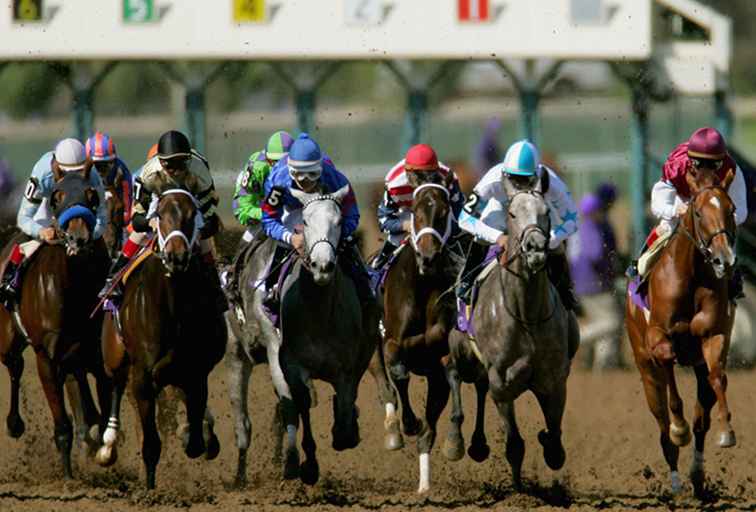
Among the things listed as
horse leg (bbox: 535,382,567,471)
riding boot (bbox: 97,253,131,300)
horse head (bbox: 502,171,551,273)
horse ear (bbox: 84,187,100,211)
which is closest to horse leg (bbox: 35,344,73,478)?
riding boot (bbox: 97,253,131,300)

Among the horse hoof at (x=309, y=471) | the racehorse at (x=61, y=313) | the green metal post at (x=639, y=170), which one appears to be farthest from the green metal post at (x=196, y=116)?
the horse hoof at (x=309, y=471)

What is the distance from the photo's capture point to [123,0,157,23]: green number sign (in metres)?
15.6

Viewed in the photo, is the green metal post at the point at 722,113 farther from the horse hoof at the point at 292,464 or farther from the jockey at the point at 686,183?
the horse hoof at the point at 292,464

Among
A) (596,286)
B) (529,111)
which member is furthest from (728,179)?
(596,286)

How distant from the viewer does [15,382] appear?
11633 mm

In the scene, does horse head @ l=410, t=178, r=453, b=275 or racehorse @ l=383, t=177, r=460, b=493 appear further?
racehorse @ l=383, t=177, r=460, b=493

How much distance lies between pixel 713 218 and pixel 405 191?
2.16 meters

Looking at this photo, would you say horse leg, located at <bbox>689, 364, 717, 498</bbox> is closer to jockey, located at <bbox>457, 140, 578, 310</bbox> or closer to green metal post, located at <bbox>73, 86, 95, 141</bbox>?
jockey, located at <bbox>457, 140, 578, 310</bbox>

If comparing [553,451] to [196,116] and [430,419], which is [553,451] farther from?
[196,116]

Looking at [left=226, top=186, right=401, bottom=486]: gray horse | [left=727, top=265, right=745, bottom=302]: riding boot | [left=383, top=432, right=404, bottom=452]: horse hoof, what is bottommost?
[left=383, top=432, right=404, bottom=452]: horse hoof

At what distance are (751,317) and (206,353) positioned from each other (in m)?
7.14

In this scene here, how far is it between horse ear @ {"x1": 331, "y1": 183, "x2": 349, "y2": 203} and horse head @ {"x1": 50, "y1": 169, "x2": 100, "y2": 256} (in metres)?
1.34

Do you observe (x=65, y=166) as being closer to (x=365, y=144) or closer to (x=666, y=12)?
(x=666, y=12)

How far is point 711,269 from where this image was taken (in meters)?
9.99
